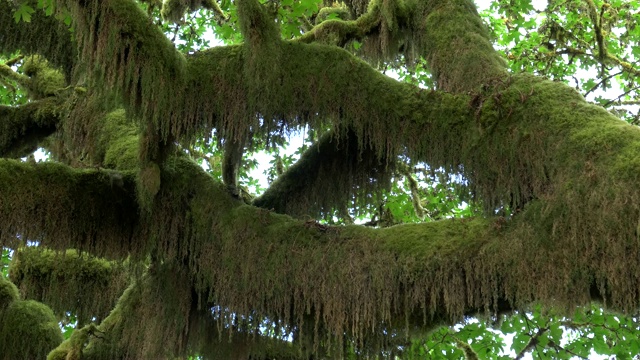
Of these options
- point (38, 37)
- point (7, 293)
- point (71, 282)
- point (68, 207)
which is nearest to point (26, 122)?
point (38, 37)

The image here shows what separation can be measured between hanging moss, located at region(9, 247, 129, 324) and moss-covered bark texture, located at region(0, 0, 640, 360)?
125cm

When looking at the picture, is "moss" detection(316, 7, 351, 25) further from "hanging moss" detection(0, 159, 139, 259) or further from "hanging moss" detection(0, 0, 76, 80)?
"hanging moss" detection(0, 159, 139, 259)

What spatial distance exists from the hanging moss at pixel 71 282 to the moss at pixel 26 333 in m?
1.25

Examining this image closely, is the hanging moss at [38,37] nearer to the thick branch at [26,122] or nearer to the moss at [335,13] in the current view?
the thick branch at [26,122]

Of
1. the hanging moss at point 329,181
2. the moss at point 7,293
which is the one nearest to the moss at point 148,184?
the hanging moss at point 329,181

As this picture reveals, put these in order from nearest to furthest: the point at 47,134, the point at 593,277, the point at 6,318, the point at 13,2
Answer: the point at 593,277 → the point at 6,318 → the point at 13,2 → the point at 47,134

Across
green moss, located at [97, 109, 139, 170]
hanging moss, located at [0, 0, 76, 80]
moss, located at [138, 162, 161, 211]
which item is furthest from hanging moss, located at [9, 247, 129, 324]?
moss, located at [138, 162, 161, 211]

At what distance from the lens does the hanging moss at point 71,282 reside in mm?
8102

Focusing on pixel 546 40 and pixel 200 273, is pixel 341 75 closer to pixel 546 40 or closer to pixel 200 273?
pixel 200 273

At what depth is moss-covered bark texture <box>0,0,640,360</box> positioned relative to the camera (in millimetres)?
4418

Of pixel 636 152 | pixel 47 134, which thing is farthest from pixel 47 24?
pixel 636 152

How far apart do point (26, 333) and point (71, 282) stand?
150 centimetres

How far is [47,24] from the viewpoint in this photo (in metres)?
7.81

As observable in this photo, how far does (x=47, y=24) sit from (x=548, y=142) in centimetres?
509
